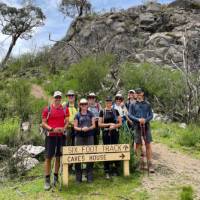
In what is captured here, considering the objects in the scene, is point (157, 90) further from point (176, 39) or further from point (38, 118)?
point (176, 39)

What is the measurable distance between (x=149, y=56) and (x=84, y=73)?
5767mm

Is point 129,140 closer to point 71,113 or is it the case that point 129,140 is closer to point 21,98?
point 71,113

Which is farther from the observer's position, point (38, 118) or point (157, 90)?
point (157, 90)

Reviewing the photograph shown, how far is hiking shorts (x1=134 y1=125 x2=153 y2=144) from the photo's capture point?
8758mm

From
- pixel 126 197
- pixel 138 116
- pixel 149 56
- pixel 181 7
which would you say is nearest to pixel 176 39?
pixel 149 56

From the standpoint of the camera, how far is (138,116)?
28.9ft

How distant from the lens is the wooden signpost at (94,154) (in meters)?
7.87

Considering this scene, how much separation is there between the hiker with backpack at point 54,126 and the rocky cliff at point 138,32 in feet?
55.7

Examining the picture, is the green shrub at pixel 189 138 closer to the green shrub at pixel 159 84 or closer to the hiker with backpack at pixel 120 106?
the green shrub at pixel 159 84

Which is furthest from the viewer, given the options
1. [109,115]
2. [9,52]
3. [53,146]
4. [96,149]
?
[9,52]

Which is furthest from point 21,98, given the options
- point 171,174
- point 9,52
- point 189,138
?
point 9,52

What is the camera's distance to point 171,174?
29.6ft

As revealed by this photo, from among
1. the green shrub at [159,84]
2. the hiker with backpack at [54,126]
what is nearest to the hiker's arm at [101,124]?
the hiker with backpack at [54,126]

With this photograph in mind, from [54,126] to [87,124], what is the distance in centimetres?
74
